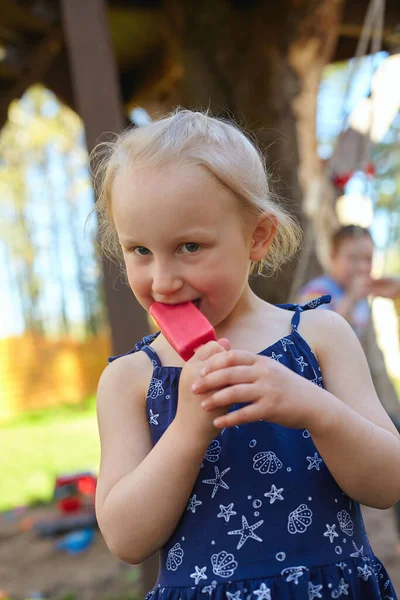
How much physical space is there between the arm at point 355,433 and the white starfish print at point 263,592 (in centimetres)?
18

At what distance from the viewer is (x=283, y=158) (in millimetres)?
4637

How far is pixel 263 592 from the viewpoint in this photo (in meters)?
0.99

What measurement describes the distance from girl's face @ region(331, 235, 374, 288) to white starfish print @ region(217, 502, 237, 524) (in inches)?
101

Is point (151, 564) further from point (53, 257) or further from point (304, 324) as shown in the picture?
point (53, 257)

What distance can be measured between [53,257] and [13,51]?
7338mm

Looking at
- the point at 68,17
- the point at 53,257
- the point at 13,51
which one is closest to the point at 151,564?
the point at 68,17

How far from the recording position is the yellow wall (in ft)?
34.1

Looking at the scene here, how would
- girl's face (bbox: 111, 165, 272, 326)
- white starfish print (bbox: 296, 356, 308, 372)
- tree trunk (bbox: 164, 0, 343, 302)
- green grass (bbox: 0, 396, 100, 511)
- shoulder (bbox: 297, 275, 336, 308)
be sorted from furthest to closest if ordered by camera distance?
1. green grass (bbox: 0, 396, 100, 511)
2. tree trunk (bbox: 164, 0, 343, 302)
3. shoulder (bbox: 297, 275, 336, 308)
4. white starfish print (bbox: 296, 356, 308, 372)
5. girl's face (bbox: 111, 165, 272, 326)

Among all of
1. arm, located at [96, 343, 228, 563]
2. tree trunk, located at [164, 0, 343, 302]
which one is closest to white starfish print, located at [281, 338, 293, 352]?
arm, located at [96, 343, 228, 563]

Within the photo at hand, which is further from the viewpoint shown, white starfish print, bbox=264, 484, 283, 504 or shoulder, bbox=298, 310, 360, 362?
shoulder, bbox=298, 310, 360, 362

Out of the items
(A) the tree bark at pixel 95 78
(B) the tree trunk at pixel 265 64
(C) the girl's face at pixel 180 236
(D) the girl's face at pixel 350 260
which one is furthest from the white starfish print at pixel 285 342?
(B) the tree trunk at pixel 265 64

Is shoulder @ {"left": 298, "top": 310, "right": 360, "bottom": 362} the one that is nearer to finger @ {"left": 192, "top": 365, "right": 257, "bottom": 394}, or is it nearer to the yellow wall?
finger @ {"left": 192, "top": 365, "right": 257, "bottom": 394}

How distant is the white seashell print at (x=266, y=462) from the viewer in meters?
1.05

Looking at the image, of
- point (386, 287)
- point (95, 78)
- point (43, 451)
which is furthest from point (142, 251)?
point (43, 451)
